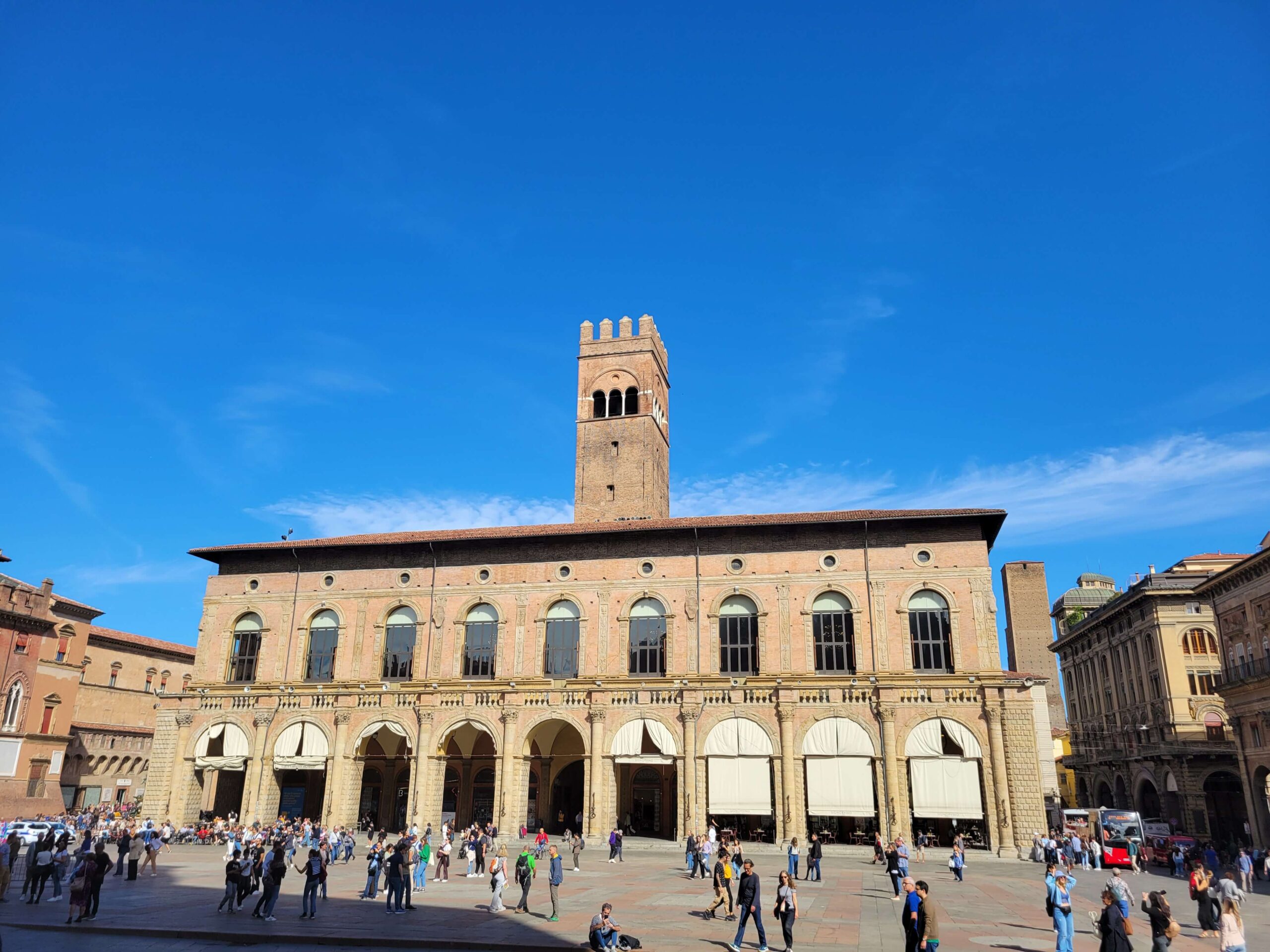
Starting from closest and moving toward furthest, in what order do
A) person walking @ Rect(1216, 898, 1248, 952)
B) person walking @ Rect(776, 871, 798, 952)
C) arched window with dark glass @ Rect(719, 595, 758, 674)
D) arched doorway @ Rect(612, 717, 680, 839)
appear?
person walking @ Rect(1216, 898, 1248, 952) < person walking @ Rect(776, 871, 798, 952) < arched doorway @ Rect(612, 717, 680, 839) < arched window with dark glass @ Rect(719, 595, 758, 674)

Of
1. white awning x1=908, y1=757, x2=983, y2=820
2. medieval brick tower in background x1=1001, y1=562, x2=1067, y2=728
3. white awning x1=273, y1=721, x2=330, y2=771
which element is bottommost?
white awning x1=908, y1=757, x2=983, y2=820

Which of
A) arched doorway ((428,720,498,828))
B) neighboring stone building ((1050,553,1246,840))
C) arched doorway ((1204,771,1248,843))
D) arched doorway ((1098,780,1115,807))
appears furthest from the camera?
arched doorway ((1098,780,1115,807))

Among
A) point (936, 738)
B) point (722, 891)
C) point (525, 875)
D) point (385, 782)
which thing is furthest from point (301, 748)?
point (936, 738)

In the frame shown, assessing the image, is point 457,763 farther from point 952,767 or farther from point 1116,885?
point 1116,885

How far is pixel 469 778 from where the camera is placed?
1629 inches

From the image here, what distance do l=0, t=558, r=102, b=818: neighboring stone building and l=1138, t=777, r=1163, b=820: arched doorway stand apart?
65650mm

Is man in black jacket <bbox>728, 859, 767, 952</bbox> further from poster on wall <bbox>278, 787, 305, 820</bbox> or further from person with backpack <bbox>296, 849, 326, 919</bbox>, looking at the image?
poster on wall <bbox>278, 787, 305, 820</bbox>

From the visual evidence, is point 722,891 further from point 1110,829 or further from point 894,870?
point 1110,829

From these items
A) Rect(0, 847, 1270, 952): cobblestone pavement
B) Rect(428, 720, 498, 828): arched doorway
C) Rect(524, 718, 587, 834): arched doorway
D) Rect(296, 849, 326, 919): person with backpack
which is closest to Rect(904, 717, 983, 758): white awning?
Rect(0, 847, 1270, 952): cobblestone pavement

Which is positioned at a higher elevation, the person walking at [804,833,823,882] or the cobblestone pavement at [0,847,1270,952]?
the person walking at [804,833,823,882]

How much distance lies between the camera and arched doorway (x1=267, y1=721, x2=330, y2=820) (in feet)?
127

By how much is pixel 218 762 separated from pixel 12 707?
59.7ft

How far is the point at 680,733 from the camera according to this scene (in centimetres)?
3584

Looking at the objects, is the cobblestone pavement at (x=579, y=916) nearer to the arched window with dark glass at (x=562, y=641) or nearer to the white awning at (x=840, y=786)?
the white awning at (x=840, y=786)
